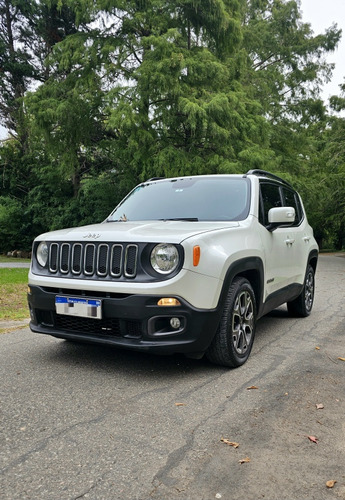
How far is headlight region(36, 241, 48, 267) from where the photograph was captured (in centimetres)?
425

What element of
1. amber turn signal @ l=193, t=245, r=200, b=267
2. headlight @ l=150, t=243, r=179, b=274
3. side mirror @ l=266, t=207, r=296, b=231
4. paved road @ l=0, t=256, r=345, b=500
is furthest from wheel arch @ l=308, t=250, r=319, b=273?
headlight @ l=150, t=243, r=179, b=274

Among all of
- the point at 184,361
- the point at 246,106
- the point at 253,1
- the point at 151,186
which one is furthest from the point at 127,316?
the point at 253,1

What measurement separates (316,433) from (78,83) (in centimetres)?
1718

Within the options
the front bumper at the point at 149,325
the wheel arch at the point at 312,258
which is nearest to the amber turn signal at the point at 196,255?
the front bumper at the point at 149,325

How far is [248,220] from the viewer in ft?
15.0

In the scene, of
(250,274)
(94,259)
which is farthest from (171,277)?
(250,274)

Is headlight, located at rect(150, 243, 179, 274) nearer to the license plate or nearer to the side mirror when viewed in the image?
the license plate

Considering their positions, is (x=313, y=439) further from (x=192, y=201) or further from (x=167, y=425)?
(x=192, y=201)

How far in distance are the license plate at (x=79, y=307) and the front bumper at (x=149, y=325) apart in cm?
4

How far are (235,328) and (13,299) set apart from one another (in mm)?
5511

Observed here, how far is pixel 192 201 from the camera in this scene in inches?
193

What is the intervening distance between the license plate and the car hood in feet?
1.74

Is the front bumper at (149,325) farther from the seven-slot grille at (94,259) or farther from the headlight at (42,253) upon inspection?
the headlight at (42,253)

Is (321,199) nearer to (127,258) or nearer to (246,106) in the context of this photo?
(246,106)
